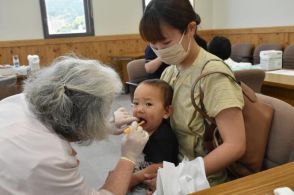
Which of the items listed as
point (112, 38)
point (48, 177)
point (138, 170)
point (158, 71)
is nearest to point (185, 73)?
point (138, 170)

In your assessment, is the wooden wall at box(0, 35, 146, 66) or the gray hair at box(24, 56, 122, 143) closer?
the gray hair at box(24, 56, 122, 143)

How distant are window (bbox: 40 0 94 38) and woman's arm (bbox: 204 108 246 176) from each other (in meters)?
5.19

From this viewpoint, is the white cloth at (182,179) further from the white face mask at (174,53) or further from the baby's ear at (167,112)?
the white face mask at (174,53)

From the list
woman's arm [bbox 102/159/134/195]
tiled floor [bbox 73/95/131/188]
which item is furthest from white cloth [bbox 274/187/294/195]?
tiled floor [bbox 73/95/131/188]

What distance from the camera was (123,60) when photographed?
19.4 feet

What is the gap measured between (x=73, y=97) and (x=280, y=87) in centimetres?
184

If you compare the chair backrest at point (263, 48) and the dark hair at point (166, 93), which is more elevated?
the dark hair at point (166, 93)

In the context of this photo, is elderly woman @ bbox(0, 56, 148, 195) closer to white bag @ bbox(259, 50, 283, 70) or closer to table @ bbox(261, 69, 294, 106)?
table @ bbox(261, 69, 294, 106)

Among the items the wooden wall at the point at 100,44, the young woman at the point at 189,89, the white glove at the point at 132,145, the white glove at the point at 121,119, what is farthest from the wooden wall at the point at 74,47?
the white glove at the point at 132,145

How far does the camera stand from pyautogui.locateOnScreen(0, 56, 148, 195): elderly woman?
0.80 metres

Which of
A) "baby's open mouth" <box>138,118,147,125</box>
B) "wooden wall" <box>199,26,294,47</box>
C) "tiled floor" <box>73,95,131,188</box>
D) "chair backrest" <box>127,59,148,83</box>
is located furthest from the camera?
"wooden wall" <box>199,26,294,47</box>

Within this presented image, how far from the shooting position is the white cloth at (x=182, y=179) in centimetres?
94

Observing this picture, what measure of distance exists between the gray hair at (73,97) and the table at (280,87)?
1.66 meters

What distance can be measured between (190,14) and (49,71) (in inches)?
23.9
